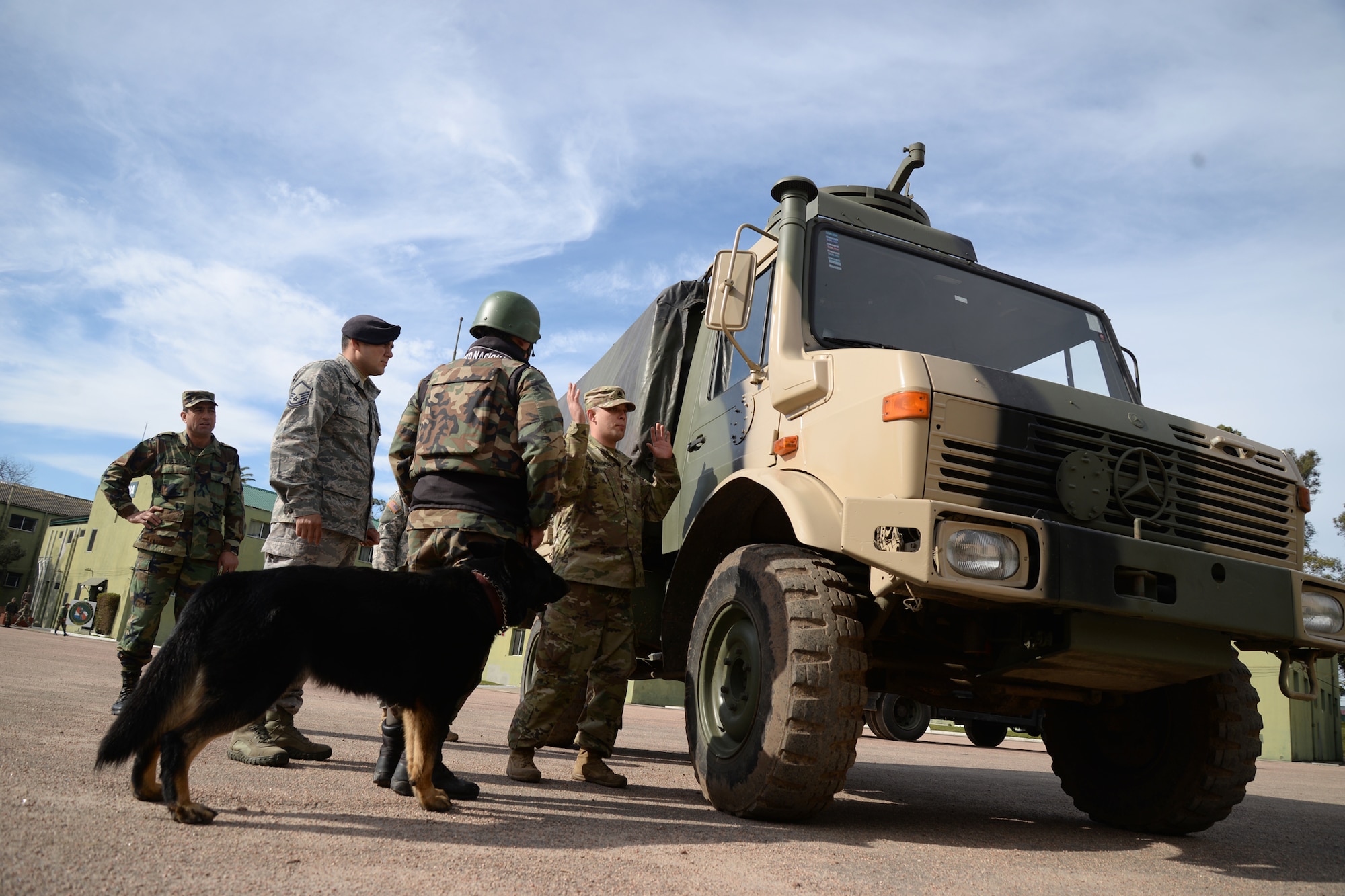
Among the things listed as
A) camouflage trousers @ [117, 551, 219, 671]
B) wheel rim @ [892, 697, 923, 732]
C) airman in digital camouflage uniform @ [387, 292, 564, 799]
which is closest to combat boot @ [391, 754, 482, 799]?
airman in digital camouflage uniform @ [387, 292, 564, 799]

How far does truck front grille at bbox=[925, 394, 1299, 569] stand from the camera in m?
3.28

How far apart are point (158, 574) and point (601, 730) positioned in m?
3.10

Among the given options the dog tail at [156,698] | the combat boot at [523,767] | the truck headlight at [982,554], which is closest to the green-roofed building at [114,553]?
the combat boot at [523,767]

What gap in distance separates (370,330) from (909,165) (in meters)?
3.79

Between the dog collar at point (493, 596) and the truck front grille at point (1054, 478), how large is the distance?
1.73 m

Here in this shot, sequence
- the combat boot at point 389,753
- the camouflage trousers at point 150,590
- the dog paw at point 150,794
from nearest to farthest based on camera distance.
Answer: the dog paw at point 150,794 → the combat boot at point 389,753 → the camouflage trousers at point 150,590

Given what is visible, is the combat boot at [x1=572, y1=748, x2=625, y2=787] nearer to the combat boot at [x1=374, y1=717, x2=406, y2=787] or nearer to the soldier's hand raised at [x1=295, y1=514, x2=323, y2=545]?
the combat boot at [x1=374, y1=717, x2=406, y2=787]

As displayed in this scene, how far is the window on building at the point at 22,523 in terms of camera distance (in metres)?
59.1

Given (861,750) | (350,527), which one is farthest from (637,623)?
(861,750)

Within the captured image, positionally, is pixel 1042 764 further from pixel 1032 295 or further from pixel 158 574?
pixel 158 574

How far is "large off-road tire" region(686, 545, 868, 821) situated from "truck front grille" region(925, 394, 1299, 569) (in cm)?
65

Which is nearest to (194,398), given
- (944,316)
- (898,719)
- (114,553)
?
(944,316)

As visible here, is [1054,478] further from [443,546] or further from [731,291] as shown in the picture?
[443,546]

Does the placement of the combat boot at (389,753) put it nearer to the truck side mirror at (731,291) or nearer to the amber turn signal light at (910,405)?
the truck side mirror at (731,291)
